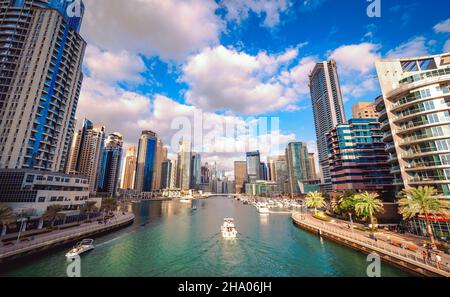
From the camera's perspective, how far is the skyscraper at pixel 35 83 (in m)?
71.0

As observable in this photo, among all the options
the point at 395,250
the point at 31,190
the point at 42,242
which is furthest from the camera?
the point at 31,190

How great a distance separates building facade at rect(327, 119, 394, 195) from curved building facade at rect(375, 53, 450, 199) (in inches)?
1583

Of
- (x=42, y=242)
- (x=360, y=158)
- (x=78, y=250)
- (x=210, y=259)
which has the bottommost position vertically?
(x=210, y=259)

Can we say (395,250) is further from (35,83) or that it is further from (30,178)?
(35,83)

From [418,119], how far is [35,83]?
413 ft

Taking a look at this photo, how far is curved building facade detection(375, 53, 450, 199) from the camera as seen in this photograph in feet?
142

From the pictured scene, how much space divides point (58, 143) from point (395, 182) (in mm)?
125655

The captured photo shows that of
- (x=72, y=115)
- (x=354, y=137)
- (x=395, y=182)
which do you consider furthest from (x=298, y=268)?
(x=72, y=115)

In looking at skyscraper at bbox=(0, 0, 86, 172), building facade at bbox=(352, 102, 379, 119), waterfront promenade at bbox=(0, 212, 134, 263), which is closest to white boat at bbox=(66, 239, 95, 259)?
waterfront promenade at bbox=(0, 212, 134, 263)

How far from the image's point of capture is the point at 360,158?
9438 cm

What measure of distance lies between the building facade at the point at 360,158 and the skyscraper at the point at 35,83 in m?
134

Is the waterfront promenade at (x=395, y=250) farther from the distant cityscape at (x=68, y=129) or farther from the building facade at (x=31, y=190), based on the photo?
the building facade at (x=31, y=190)

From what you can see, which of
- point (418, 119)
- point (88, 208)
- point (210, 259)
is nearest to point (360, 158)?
point (418, 119)
